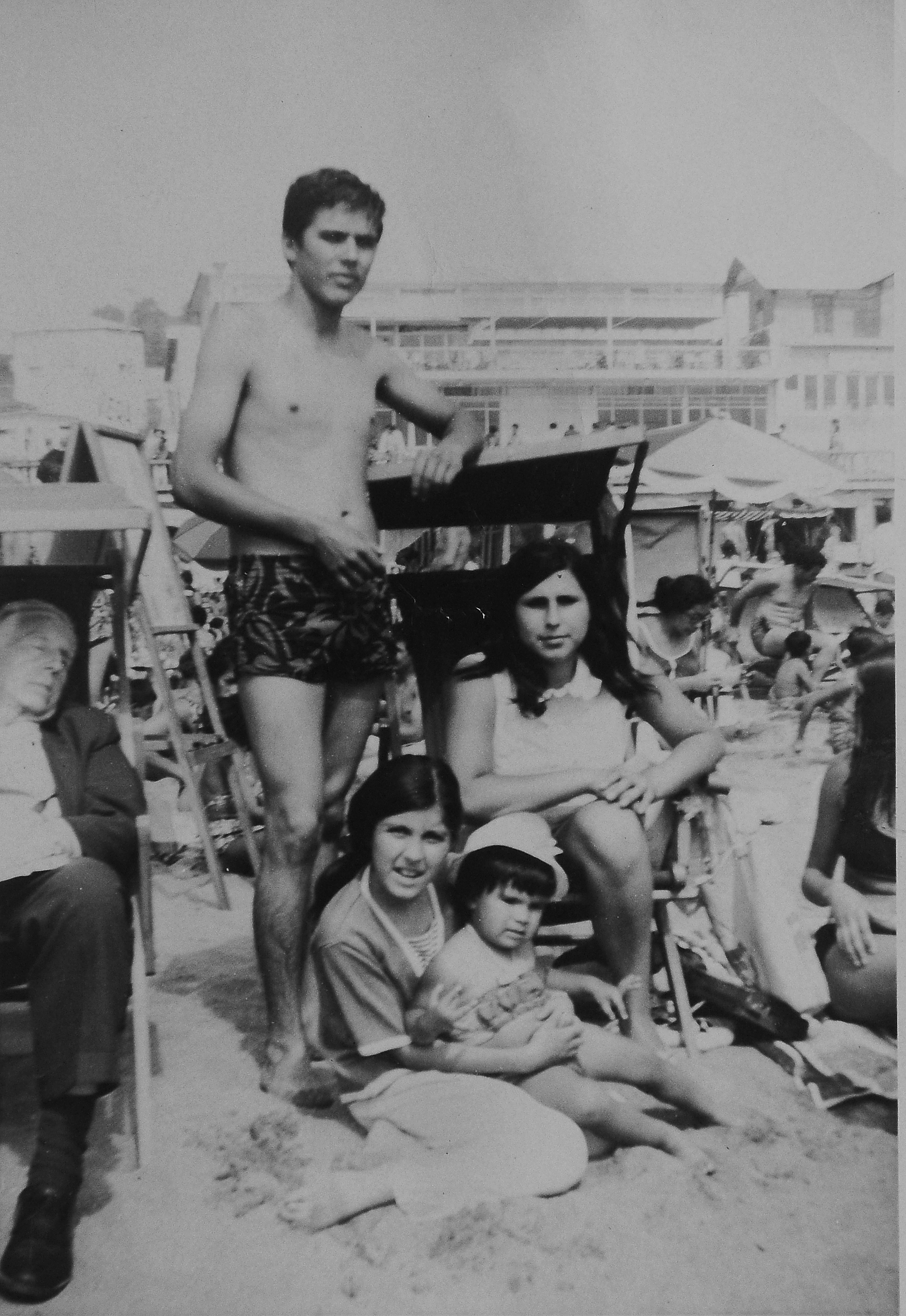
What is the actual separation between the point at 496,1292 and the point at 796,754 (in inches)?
53.1

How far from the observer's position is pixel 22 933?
1.76 meters

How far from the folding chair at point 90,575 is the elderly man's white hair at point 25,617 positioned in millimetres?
28

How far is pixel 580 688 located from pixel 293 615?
2.14 ft

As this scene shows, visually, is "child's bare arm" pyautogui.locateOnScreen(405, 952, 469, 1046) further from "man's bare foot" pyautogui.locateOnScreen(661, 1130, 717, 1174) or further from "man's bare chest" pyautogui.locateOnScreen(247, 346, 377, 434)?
"man's bare chest" pyautogui.locateOnScreen(247, 346, 377, 434)

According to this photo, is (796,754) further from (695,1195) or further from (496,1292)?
(496,1292)

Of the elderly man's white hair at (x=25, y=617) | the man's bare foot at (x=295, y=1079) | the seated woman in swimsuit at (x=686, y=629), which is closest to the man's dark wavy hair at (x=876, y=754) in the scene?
the seated woman in swimsuit at (x=686, y=629)

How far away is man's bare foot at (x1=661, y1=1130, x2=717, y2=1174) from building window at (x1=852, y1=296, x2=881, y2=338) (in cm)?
170

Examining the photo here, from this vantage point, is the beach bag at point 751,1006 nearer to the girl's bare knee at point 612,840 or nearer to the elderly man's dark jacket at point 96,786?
the girl's bare knee at point 612,840

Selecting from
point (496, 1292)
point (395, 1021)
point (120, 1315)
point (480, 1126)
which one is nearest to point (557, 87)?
point (395, 1021)

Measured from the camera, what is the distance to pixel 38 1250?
1.68 m

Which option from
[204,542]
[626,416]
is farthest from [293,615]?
[626,416]

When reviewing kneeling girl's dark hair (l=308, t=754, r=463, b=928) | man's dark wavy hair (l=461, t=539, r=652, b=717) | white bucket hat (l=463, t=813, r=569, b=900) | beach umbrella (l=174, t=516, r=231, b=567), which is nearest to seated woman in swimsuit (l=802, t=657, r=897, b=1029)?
man's dark wavy hair (l=461, t=539, r=652, b=717)

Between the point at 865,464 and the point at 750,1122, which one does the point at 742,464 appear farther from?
the point at 750,1122

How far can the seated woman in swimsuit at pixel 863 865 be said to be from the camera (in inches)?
88.6
